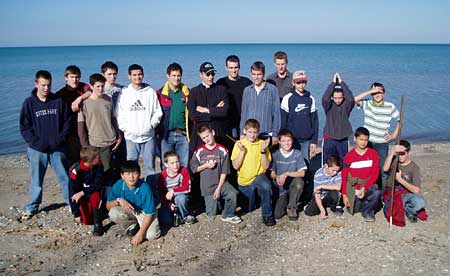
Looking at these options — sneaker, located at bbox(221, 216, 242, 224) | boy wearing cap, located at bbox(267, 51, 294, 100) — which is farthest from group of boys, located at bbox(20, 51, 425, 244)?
boy wearing cap, located at bbox(267, 51, 294, 100)

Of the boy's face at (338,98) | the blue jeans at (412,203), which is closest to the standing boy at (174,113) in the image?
the boy's face at (338,98)

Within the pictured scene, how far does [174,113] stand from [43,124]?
1915mm

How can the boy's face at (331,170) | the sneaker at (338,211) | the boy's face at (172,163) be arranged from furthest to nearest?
the sneaker at (338,211)
the boy's face at (331,170)
the boy's face at (172,163)

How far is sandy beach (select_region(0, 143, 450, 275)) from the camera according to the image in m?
5.05

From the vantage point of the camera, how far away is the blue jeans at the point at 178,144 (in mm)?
6887

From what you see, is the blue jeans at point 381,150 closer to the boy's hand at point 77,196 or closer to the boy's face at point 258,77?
the boy's face at point 258,77

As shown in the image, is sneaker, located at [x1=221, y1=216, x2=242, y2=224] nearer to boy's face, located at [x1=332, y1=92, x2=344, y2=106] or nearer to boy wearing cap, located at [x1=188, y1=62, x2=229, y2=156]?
boy wearing cap, located at [x1=188, y1=62, x2=229, y2=156]

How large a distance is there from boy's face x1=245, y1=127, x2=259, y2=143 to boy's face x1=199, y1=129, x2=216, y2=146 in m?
0.52

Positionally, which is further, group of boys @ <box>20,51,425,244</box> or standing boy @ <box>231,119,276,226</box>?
standing boy @ <box>231,119,276,226</box>

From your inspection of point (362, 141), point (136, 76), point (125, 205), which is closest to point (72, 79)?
point (136, 76)

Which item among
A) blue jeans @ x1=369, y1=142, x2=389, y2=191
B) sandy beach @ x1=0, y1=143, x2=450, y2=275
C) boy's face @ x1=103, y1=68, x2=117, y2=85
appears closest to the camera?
sandy beach @ x1=0, y1=143, x2=450, y2=275

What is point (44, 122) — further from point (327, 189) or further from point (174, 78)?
point (327, 189)

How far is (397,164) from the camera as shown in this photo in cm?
630

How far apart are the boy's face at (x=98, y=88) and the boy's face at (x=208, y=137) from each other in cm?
161
